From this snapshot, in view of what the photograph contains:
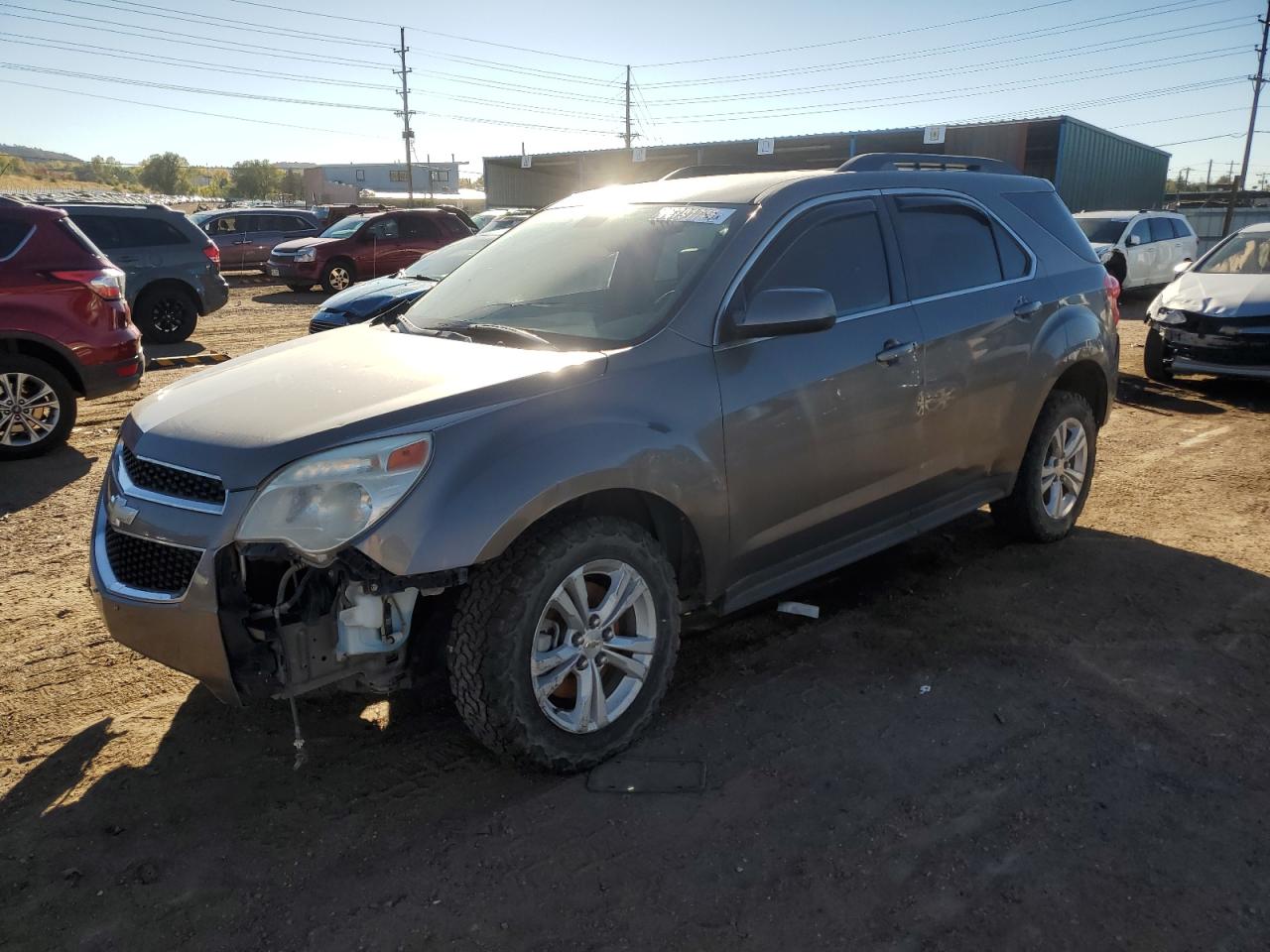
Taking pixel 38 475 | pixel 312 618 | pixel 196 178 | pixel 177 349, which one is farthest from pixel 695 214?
pixel 196 178

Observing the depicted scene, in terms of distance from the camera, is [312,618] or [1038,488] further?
[1038,488]

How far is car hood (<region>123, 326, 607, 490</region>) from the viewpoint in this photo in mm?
2775

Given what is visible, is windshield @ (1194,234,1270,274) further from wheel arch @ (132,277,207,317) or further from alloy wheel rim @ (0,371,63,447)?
wheel arch @ (132,277,207,317)

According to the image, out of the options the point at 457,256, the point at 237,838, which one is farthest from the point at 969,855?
the point at 457,256

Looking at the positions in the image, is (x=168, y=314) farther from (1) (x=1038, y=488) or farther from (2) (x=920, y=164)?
(1) (x=1038, y=488)

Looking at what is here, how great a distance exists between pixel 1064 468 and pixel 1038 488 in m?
0.32

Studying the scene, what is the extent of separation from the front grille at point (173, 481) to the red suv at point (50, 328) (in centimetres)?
481

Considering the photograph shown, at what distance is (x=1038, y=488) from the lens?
16.4 ft

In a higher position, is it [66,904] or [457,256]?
[457,256]

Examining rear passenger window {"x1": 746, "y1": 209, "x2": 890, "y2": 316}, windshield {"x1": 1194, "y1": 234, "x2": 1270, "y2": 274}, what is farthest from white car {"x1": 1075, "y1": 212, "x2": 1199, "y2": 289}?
rear passenger window {"x1": 746, "y1": 209, "x2": 890, "y2": 316}

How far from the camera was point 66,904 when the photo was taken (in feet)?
8.48

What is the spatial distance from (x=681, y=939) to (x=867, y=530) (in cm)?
213

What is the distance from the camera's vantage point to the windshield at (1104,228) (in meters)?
17.3

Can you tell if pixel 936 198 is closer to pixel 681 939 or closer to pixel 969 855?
pixel 969 855
